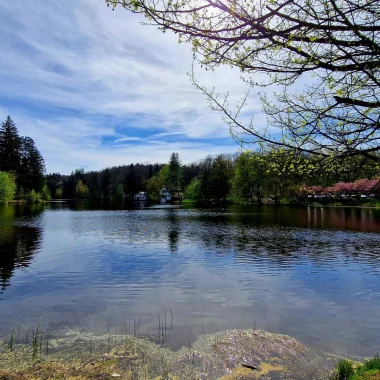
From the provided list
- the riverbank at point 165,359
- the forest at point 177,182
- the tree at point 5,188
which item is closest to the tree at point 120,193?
the forest at point 177,182

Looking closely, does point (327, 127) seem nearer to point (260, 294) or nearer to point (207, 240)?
point (260, 294)

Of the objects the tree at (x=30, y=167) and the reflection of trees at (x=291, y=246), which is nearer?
the reflection of trees at (x=291, y=246)

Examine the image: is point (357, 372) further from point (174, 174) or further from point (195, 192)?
point (174, 174)

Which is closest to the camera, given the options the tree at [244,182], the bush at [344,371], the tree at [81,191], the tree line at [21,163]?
the bush at [344,371]

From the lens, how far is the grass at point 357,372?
468 centimetres

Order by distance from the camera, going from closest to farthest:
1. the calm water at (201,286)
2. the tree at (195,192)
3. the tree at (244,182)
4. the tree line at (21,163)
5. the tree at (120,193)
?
the calm water at (201,286) → the tree at (244,182) → the tree line at (21,163) → the tree at (195,192) → the tree at (120,193)

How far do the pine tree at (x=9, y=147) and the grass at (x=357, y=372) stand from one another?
98.7 metres

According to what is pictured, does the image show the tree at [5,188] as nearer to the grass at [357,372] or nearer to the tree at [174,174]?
the tree at [174,174]

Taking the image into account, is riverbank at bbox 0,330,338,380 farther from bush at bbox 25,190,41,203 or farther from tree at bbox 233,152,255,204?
bush at bbox 25,190,41,203

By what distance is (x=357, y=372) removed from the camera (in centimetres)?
509

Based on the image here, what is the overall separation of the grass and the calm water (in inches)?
53.0

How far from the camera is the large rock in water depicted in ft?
19.1

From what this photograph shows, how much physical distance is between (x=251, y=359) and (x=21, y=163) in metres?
102

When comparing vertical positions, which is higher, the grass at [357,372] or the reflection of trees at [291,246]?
the grass at [357,372]
